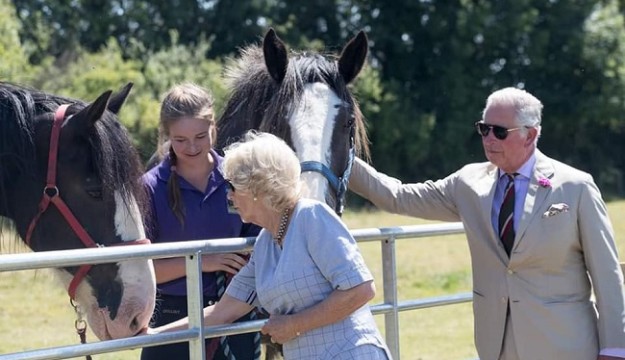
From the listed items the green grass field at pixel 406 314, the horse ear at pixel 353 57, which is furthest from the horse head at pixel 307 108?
the green grass field at pixel 406 314

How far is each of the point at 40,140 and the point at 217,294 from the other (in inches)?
38.7

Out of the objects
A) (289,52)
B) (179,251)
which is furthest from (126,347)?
(289,52)

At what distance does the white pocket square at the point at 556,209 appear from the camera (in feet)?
12.0

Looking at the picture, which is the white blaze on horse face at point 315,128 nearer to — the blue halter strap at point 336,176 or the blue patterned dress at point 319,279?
the blue halter strap at point 336,176

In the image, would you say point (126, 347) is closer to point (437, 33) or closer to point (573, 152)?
point (437, 33)

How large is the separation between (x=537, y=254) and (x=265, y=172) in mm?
1374

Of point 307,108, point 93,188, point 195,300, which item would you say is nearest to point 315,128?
point 307,108

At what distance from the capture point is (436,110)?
3588 cm

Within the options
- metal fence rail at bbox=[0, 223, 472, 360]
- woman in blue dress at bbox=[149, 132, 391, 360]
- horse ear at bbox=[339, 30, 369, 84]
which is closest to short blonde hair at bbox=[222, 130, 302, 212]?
woman in blue dress at bbox=[149, 132, 391, 360]

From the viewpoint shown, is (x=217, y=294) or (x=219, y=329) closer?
(x=219, y=329)

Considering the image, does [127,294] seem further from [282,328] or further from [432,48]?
[432,48]

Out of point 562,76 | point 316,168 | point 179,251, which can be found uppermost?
point 562,76

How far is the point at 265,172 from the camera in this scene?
2.86 metres

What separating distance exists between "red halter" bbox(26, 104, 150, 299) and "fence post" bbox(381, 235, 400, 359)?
1.13 metres
